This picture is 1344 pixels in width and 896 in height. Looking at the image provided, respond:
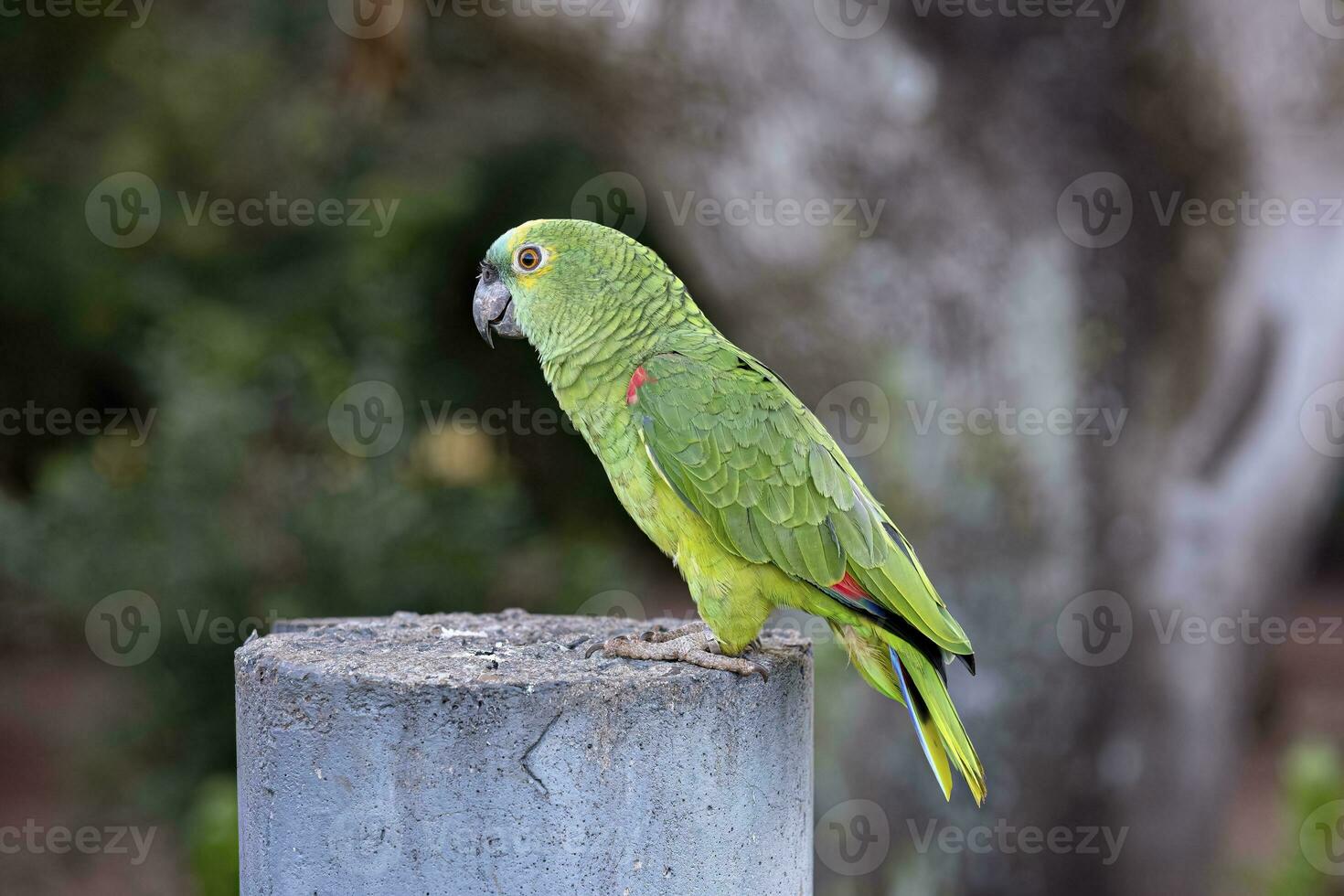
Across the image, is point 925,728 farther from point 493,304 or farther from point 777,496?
point 493,304

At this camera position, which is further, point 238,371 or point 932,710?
point 238,371

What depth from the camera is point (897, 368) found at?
6.64 m

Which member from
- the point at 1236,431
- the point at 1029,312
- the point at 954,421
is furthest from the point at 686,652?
the point at 1236,431

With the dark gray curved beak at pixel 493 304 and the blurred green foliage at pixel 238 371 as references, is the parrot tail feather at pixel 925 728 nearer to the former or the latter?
the dark gray curved beak at pixel 493 304

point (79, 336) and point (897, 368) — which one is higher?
point (79, 336)

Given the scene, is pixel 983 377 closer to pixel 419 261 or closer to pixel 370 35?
pixel 370 35

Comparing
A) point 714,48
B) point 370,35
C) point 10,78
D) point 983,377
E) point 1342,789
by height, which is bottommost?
point 1342,789

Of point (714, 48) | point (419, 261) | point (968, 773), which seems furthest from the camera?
point (419, 261)

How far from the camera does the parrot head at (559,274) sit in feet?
12.4

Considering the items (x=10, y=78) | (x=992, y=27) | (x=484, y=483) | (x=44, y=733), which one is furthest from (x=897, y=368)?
(x=44, y=733)

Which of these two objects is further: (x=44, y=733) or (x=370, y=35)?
(x=44, y=733)

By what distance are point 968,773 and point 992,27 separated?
444 cm

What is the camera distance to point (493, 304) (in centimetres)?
394

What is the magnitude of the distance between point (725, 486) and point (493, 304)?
0.98m
